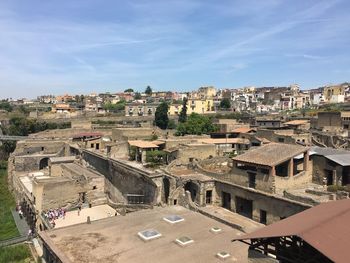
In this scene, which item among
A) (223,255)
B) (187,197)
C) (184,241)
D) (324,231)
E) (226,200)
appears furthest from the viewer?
(226,200)

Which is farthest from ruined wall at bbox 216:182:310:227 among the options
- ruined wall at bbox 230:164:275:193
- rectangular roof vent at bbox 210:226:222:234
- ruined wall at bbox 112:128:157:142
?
ruined wall at bbox 112:128:157:142

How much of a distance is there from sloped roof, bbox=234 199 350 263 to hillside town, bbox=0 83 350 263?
3 centimetres

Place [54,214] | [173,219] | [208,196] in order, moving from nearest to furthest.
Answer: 1. [173,219]
2. [54,214]
3. [208,196]

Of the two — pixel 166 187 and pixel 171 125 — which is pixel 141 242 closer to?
pixel 166 187

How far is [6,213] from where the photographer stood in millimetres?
31891

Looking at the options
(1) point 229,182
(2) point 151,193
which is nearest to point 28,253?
(2) point 151,193

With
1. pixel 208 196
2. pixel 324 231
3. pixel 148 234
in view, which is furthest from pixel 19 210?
pixel 324 231

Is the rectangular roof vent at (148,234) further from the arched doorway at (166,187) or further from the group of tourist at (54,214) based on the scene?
the arched doorway at (166,187)

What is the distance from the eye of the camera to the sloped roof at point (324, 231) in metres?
7.30

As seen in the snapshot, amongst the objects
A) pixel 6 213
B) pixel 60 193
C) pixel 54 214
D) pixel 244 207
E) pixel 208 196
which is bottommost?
pixel 6 213

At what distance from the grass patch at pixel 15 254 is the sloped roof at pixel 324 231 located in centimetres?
1707

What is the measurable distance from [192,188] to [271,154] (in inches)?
236

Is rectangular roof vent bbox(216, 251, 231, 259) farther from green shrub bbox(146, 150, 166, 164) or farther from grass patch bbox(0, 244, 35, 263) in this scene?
green shrub bbox(146, 150, 166, 164)

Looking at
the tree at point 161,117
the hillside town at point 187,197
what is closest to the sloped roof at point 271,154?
the hillside town at point 187,197
